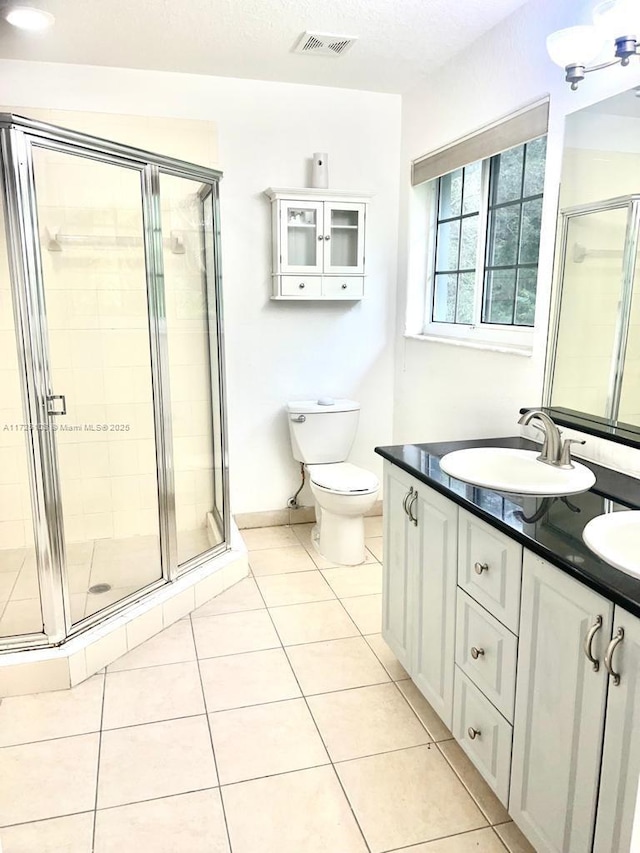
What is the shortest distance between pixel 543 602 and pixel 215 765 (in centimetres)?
111

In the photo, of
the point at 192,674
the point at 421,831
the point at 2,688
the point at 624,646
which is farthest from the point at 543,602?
the point at 2,688

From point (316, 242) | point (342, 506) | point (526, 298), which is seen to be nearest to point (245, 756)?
point (342, 506)

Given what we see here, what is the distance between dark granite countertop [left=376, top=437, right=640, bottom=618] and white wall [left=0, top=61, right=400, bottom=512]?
1507 millimetres

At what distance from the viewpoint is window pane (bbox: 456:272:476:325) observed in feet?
10.3

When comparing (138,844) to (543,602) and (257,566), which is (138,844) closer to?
(543,602)

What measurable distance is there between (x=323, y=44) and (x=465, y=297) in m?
1.33

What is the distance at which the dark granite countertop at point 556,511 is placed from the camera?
1.20 m

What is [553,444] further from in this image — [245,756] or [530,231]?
[245,756]

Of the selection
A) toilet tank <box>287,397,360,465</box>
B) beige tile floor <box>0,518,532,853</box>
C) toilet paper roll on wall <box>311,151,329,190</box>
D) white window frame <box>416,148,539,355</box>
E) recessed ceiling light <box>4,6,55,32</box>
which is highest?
recessed ceiling light <box>4,6,55,32</box>

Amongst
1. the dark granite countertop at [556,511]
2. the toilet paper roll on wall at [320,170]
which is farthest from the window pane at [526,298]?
the toilet paper roll on wall at [320,170]

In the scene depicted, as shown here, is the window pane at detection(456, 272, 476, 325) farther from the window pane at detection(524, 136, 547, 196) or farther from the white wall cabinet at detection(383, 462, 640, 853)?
the white wall cabinet at detection(383, 462, 640, 853)

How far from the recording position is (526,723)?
4.77 feet

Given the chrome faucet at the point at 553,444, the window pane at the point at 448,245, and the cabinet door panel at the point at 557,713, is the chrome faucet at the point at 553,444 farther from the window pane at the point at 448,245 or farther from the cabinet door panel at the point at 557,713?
the window pane at the point at 448,245

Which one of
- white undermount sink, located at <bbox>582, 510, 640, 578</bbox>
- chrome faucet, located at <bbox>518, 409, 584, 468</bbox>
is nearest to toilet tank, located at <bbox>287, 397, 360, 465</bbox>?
chrome faucet, located at <bbox>518, 409, 584, 468</bbox>
